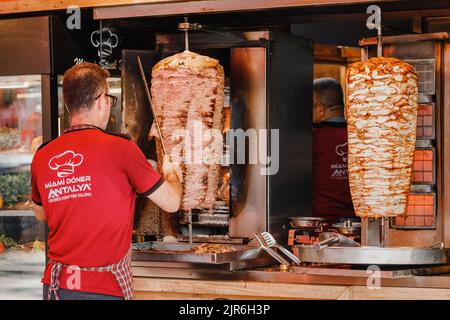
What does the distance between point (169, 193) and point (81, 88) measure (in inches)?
22.9

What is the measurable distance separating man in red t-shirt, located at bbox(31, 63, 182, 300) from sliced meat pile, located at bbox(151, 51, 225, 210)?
0.72 metres

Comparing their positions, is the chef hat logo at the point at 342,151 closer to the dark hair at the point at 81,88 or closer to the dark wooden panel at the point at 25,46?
the dark wooden panel at the point at 25,46

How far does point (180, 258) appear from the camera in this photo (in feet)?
14.6

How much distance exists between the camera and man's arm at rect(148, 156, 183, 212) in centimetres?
376

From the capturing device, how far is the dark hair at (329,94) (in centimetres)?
588

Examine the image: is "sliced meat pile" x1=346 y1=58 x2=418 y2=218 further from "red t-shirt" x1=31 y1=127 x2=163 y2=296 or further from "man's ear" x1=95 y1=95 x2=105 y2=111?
"man's ear" x1=95 y1=95 x2=105 y2=111

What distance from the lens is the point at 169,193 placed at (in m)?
3.79

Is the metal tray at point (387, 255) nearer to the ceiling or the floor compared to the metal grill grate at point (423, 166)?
nearer to the floor

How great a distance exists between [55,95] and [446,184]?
227cm

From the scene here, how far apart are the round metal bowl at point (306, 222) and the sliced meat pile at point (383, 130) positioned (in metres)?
0.60

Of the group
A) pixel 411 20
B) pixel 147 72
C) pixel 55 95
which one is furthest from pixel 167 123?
pixel 411 20

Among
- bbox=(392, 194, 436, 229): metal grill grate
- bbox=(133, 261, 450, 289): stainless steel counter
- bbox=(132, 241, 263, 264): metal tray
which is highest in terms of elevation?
bbox=(392, 194, 436, 229): metal grill grate

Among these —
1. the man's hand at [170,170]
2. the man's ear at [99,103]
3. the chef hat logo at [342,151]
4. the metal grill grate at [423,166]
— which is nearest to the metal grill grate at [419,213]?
the metal grill grate at [423,166]

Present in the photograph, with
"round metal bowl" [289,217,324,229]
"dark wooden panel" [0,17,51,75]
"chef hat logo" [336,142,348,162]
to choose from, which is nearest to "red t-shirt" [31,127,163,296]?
"round metal bowl" [289,217,324,229]
